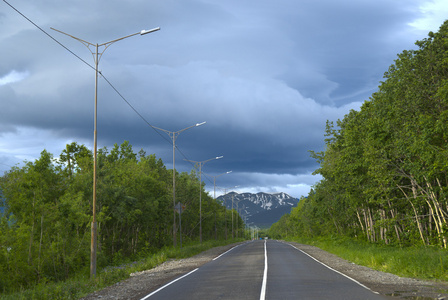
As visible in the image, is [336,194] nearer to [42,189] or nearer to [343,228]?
[343,228]

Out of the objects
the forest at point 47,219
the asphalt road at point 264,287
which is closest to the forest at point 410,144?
the asphalt road at point 264,287

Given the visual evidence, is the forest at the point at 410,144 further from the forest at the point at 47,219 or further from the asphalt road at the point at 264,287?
the forest at the point at 47,219

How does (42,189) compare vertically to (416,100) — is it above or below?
below

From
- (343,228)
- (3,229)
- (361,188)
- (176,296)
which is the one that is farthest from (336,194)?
(176,296)

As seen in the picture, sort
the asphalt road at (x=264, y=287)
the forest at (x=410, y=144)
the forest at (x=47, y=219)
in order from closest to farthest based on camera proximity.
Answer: the asphalt road at (x=264, y=287), the forest at (x=410, y=144), the forest at (x=47, y=219)

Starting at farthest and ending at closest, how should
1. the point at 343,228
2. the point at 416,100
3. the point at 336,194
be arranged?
the point at 343,228 < the point at 336,194 < the point at 416,100

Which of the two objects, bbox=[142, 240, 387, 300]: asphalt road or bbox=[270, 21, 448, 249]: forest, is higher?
bbox=[270, 21, 448, 249]: forest

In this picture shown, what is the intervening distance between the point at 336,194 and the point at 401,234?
13955 mm

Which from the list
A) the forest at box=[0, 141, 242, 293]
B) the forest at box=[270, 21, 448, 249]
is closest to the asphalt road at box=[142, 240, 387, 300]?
the forest at box=[270, 21, 448, 249]

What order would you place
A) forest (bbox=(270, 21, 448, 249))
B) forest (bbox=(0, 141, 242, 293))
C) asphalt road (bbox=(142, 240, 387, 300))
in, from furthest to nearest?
forest (bbox=(0, 141, 242, 293))
forest (bbox=(270, 21, 448, 249))
asphalt road (bbox=(142, 240, 387, 300))

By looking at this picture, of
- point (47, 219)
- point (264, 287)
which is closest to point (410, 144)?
point (264, 287)

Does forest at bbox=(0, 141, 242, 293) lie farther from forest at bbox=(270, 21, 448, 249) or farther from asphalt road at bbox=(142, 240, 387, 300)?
forest at bbox=(270, 21, 448, 249)

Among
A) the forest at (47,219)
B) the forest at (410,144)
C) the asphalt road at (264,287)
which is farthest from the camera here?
the forest at (47,219)

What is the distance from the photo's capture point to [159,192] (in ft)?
186
